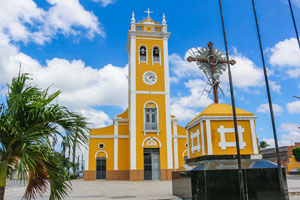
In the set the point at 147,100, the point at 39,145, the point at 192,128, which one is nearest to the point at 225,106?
the point at 192,128

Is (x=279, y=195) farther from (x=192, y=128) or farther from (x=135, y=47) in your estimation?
(x=135, y=47)

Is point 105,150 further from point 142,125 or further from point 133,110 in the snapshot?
point 133,110

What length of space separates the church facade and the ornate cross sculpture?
44.3 feet

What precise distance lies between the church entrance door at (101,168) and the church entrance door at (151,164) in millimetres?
4103

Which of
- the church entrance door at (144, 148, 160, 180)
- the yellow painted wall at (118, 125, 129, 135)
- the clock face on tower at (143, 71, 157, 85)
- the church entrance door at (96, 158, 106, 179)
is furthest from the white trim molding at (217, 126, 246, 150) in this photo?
the church entrance door at (96, 158, 106, 179)

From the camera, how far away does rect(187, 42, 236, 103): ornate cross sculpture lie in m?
9.14

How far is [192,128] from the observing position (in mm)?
9156

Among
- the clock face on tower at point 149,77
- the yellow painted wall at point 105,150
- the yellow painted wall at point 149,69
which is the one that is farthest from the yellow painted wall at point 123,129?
the clock face on tower at point 149,77

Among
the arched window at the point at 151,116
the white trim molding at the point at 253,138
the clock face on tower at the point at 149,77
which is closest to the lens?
the white trim molding at the point at 253,138

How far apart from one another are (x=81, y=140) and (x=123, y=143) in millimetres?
19645

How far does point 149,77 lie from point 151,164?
7.45 m

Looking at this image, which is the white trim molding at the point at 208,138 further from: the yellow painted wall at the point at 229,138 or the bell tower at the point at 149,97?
the bell tower at the point at 149,97

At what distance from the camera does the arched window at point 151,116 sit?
2252cm

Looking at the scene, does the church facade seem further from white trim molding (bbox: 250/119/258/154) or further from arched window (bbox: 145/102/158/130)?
white trim molding (bbox: 250/119/258/154)
